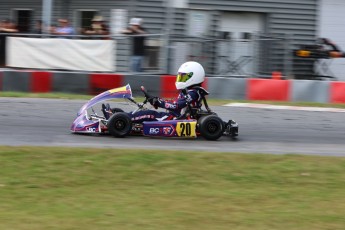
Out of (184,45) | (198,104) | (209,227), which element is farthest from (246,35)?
(209,227)

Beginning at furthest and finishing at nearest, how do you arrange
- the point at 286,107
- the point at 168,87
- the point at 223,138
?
the point at 168,87, the point at 286,107, the point at 223,138

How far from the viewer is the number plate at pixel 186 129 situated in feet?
29.7

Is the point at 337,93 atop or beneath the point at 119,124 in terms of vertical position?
atop

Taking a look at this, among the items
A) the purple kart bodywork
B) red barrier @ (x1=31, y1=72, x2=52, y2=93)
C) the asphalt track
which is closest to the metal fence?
red barrier @ (x1=31, y1=72, x2=52, y2=93)

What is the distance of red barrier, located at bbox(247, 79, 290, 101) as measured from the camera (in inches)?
571

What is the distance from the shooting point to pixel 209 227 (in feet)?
16.9

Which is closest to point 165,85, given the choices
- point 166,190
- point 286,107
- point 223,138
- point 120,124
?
point 286,107

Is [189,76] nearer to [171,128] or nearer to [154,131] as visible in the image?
[171,128]

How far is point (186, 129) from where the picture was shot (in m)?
9.08

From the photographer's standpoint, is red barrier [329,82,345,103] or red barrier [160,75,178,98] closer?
red barrier [160,75,178,98]

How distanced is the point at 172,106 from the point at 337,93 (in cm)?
660

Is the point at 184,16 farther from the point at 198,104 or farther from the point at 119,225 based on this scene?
the point at 119,225

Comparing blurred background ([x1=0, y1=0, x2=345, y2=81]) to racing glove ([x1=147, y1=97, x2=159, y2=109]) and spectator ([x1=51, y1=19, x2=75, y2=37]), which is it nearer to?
spectator ([x1=51, y1=19, x2=75, y2=37])

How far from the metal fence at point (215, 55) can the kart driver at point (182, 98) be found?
5.60 m
